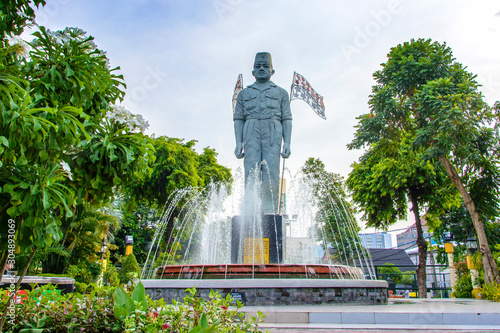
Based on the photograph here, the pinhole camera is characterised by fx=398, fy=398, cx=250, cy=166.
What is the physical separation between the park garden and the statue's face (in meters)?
4.85

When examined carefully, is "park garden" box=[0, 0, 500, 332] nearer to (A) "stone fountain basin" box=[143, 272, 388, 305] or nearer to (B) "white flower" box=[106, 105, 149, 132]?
(B) "white flower" box=[106, 105, 149, 132]

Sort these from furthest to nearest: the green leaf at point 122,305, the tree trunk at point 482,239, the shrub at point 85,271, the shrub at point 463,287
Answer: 1. the shrub at point 85,271
2. the shrub at point 463,287
3. the tree trunk at point 482,239
4. the green leaf at point 122,305

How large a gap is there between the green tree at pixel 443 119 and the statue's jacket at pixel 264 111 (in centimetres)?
523

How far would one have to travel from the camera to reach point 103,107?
11.3 feet

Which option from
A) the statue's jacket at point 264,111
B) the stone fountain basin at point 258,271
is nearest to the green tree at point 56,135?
the stone fountain basin at point 258,271

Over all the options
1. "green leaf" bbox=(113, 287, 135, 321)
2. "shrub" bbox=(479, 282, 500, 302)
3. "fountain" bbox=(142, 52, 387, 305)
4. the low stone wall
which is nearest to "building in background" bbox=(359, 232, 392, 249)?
"shrub" bbox=(479, 282, 500, 302)

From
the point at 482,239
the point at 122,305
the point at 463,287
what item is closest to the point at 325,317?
the point at 122,305

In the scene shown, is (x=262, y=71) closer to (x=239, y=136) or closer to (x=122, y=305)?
(x=239, y=136)

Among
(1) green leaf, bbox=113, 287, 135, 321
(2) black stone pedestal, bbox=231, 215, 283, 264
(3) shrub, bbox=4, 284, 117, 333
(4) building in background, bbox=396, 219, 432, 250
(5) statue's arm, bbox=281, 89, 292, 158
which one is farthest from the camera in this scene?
(4) building in background, bbox=396, 219, 432, 250

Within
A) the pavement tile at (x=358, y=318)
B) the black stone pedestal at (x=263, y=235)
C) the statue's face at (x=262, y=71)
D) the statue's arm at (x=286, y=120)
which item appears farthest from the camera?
the statue's face at (x=262, y=71)

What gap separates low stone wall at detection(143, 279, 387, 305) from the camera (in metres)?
6.94

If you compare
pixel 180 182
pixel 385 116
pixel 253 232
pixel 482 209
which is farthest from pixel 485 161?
pixel 180 182

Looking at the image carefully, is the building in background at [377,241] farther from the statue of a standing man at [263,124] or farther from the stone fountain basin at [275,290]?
the stone fountain basin at [275,290]

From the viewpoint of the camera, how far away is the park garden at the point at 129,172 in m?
2.56
